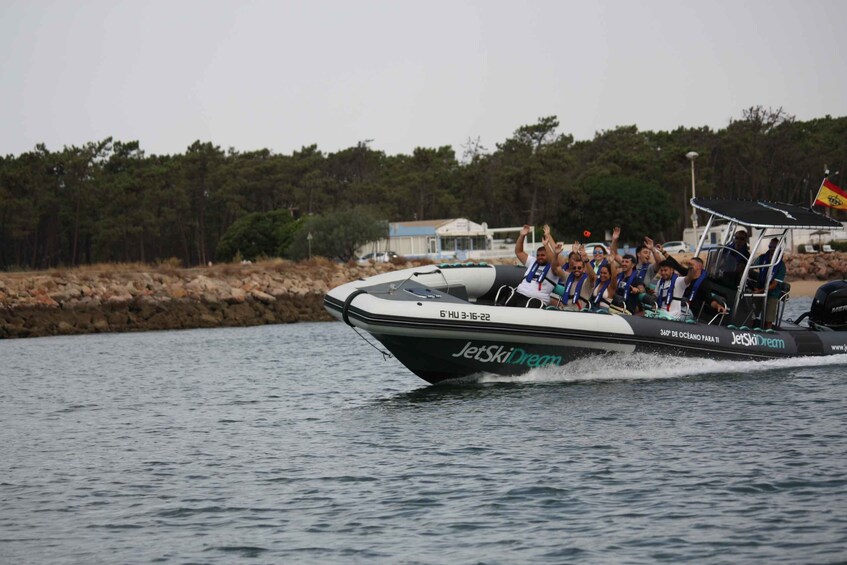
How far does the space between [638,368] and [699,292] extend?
1.52 metres

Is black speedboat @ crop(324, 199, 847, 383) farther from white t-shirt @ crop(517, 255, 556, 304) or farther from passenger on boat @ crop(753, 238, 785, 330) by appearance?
white t-shirt @ crop(517, 255, 556, 304)

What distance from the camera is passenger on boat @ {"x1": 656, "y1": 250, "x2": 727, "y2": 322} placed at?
576 inches

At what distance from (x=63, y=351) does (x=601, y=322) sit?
19218mm

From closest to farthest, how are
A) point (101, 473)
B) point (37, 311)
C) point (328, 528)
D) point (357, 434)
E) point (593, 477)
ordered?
1. point (328, 528)
2. point (593, 477)
3. point (101, 473)
4. point (357, 434)
5. point (37, 311)

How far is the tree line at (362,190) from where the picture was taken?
222ft

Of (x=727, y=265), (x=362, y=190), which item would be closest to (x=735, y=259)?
(x=727, y=265)

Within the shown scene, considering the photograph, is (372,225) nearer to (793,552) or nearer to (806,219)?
(806,219)

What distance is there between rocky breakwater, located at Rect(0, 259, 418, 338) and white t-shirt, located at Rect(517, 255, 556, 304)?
26.2 metres

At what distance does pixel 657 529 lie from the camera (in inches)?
311

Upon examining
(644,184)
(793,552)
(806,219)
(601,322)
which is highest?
(644,184)

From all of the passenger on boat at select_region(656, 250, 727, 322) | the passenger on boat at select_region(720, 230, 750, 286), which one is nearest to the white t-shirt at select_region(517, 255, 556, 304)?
the passenger on boat at select_region(656, 250, 727, 322)

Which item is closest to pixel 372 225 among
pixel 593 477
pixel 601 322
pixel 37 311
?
pixel 37 311

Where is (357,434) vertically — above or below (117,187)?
below

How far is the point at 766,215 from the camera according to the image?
14984 mm
